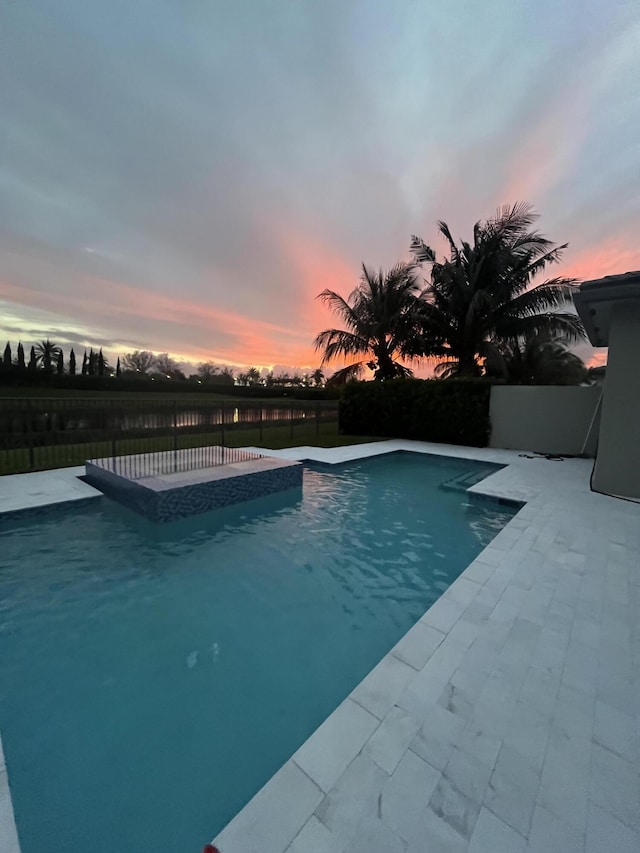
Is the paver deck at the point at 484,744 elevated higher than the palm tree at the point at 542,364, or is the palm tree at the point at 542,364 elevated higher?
the palm tree at the point at 542,364

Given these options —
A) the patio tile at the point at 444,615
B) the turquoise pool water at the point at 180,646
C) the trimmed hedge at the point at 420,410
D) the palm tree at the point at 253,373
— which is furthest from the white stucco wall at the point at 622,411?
the palm tree at the point at 253,373

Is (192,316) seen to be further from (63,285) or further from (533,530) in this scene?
(533,530)

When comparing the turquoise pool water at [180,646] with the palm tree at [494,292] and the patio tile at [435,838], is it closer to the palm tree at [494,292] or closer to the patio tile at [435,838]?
the patio tile at [435,838]

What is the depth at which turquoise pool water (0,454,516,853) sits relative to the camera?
172 cm

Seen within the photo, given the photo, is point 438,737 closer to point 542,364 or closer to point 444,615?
point 444,615

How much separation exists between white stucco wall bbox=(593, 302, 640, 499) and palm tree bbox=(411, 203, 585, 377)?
24.6ft

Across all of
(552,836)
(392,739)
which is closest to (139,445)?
(392,739)

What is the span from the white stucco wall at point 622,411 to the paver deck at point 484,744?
3.81 metres

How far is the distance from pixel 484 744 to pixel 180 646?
2176mm

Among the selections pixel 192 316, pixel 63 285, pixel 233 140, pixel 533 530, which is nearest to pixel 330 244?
pixel 233 140

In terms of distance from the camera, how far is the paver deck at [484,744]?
1.35 metres

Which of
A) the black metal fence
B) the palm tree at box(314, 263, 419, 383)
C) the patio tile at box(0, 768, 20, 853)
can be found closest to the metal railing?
the black metal fence

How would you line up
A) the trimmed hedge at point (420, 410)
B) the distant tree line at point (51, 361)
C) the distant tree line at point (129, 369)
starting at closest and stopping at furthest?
the trimmed hedge at point (420, 410), the distant tree line at point (51, 361), the distant tree line at point (129, 369)

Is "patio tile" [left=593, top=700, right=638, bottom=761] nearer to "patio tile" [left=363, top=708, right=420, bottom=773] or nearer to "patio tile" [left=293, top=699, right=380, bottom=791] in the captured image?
"patio tile" [left=363, top=708, right=420, bottom=773]
